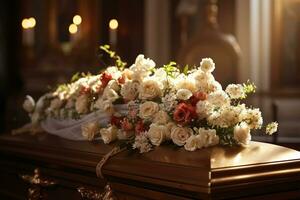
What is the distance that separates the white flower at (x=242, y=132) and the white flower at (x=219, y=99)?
0.11 m

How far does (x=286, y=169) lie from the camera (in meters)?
1.97

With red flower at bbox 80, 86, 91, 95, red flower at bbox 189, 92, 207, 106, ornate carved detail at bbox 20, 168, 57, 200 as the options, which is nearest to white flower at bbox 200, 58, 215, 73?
red flower at bbox 189, 92, 207, 106

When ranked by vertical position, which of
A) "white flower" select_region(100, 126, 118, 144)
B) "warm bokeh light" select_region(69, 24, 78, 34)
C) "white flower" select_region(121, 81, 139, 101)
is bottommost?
"white flower" select_region(100, 126, 118, 144)

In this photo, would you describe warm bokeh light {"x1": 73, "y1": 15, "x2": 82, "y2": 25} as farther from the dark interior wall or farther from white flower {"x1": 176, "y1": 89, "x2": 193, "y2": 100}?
white flower {"x1": 176, "y1": 89, "x2": 193, "y2": 100}

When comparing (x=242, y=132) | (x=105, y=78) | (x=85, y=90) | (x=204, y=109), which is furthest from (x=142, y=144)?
(x=85, y=90)

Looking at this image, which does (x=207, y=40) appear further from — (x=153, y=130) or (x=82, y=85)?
(x=153, y=130)

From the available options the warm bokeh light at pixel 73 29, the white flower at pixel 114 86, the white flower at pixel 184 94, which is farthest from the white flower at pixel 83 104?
the warm bokeh light at pixel 73 29

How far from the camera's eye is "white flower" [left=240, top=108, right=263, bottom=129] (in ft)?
7.32

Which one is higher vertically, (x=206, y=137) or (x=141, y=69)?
(x=141, y=69)

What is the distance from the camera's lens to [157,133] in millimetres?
2238

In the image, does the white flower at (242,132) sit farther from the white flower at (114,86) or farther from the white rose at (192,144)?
the white flower at (114,86)

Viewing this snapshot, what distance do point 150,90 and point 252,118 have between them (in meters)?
0.45

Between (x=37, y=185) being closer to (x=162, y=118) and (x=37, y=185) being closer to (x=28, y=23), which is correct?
(x=162, y=118)

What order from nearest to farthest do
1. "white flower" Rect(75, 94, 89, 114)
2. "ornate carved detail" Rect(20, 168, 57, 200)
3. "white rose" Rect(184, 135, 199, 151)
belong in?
"white rose" Rect(184, 135, 199, 151)
"ornate carved detail" Rect(20, 168, 57, 200)
"white flower" Rect(75, 94, 89, 114)
